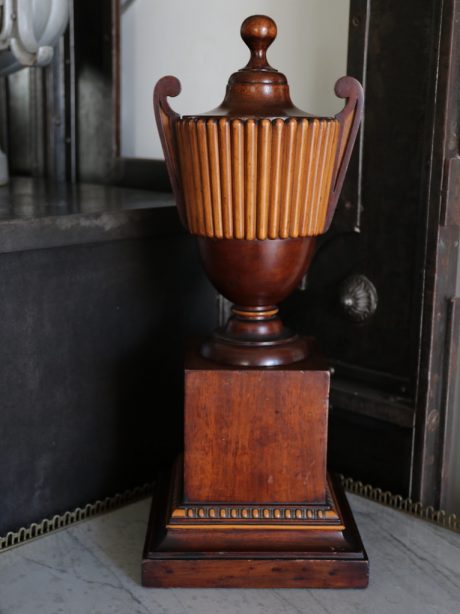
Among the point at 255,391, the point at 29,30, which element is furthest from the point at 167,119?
the point at 29,30

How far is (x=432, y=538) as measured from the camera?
4.40 feet

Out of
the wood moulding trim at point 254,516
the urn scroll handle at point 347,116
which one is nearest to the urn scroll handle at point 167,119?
the urn scroll handle at point 347,116

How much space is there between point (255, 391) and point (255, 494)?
0.51 ft

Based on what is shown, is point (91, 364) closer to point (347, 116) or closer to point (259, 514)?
point (259, 514)

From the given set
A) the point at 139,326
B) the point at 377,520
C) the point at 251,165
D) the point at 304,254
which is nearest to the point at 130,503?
Answer: the point at 139,326

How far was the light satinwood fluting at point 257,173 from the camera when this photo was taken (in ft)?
3.53

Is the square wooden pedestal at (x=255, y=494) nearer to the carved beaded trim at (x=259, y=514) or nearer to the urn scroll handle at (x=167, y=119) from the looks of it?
the carved beaded trim at (x=259, y=514)

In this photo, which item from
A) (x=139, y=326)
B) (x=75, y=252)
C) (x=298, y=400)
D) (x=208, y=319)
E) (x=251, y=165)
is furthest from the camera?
(x=208, y=319)

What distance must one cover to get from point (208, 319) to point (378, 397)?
13.8 inches

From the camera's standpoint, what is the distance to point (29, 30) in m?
1.53

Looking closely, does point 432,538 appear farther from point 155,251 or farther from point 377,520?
point 155,251

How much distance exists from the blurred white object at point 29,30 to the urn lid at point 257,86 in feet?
1.79

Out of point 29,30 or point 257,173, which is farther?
point 29,30

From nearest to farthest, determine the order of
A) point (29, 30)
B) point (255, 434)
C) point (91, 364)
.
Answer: point (255, 434), point (91, 364), point (29, 30)
